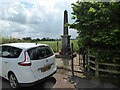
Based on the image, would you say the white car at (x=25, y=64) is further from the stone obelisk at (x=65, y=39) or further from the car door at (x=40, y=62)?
the stone obelisk at (x=65, y=39)

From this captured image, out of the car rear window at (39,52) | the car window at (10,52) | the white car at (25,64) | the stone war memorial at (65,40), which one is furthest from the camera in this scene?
the stone war memorial at (65,40)

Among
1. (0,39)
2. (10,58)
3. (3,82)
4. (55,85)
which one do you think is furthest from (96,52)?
(0,39)

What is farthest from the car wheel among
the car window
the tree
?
the tree

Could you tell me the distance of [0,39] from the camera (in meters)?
10.2

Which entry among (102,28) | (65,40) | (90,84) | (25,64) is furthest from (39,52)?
(65,40)

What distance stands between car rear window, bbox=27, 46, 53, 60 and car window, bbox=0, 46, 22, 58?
393mm

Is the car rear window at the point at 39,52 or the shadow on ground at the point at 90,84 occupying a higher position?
the car rear window at the point at 39,52

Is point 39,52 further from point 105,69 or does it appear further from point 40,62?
point 105,69

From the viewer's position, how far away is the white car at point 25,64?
277cm

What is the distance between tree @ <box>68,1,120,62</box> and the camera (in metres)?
3.04

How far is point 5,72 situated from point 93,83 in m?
3.34

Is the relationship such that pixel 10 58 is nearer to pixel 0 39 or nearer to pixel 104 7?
pixel 104 7

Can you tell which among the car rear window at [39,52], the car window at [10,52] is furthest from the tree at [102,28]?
the car window at [10,52]

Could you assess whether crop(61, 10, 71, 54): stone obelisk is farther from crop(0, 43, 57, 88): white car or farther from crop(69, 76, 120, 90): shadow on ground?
crop(0, 43, 57, 88): white car
